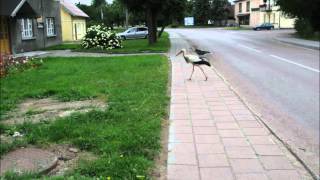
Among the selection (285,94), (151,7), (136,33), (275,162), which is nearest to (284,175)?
(275,162)

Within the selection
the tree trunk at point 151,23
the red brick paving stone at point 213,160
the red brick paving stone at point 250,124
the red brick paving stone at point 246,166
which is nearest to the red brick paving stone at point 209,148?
the red brick paving stone at point 213,160

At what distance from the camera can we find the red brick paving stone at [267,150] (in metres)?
5.79

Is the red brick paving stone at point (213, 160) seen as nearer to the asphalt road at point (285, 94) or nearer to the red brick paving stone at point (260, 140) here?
the red brick paving stone at point (260, 140)

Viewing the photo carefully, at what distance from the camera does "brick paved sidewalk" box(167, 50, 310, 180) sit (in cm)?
509

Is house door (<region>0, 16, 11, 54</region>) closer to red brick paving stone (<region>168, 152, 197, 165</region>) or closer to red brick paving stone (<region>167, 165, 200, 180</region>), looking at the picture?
red brick paving stone (<region>168, 152, 197, 165</region>)

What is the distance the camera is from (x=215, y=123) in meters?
7.58

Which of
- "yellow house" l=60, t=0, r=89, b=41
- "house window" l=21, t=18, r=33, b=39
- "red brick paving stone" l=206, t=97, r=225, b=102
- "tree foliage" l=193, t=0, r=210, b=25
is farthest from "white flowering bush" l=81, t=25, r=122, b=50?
"tree foliage" l=193, t=0, r=210, b=25

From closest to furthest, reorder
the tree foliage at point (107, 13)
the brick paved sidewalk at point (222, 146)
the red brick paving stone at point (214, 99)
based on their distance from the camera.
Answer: the brick paved sidewalk at point (222, 146)
the red brick paving stone at point (214, 99)
the tree foliage at point (107, 13)

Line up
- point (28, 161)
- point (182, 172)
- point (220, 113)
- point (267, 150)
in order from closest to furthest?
point (182, 172) → point (28, 161) → point (267, 150) → point (220, 113)

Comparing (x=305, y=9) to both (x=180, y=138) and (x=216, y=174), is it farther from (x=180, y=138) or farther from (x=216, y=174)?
(x=216, y=174)

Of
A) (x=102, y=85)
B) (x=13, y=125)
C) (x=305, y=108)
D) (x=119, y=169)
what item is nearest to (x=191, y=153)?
(x=119, y=169)

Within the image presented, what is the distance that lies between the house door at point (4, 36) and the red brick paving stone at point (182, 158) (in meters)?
22.0

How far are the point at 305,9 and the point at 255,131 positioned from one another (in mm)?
36516

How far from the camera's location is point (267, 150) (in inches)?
233
